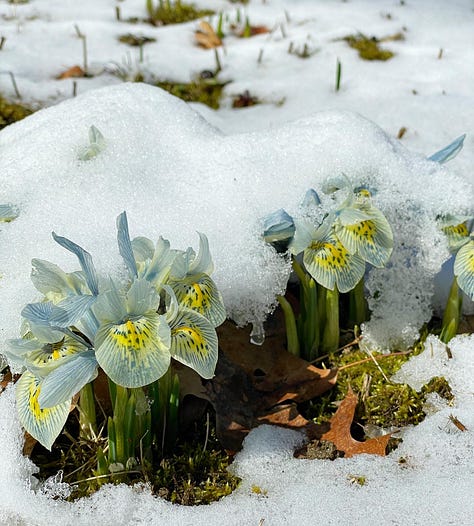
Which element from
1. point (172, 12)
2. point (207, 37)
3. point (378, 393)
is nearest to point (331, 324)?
point (378, 393)

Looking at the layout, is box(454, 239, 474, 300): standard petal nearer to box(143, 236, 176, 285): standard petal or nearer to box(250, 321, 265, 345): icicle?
box(250, 321, 265, 345): icicle

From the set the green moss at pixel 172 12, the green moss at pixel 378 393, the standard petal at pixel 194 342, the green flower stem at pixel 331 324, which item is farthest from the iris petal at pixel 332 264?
the green moss at pixel 172 12

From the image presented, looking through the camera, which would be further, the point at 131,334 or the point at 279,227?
the point at 279,227

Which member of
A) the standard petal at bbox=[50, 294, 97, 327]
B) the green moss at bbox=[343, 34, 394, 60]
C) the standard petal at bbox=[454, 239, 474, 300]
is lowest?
the green moss at bbox=[343, 34, 394, 60]

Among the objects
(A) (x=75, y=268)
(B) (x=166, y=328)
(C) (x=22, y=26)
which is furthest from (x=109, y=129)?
(C) (x=22, y=26)

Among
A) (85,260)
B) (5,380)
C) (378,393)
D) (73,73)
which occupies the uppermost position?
(85,260)

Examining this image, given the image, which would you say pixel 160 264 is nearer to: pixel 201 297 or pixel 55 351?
pixel 201 297

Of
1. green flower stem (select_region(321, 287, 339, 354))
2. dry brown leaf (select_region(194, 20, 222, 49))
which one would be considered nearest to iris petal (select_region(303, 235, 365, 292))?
green flower stem (select_region(321, 287, 339, 354))
